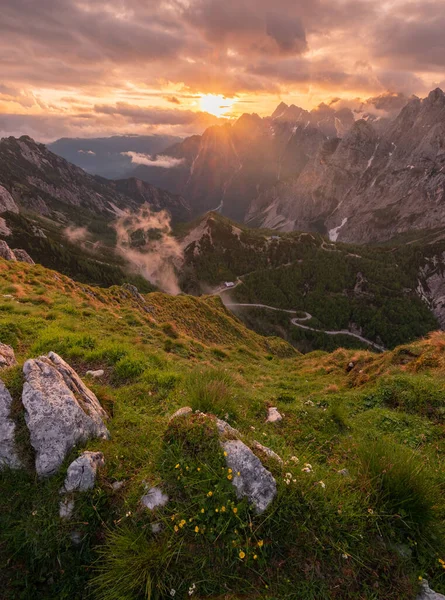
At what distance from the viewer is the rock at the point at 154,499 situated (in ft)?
18.4

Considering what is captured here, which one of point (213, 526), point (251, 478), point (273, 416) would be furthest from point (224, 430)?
point (273, 416)

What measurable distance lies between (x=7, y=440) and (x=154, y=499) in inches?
154

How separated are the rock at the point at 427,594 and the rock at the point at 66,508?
244 inches

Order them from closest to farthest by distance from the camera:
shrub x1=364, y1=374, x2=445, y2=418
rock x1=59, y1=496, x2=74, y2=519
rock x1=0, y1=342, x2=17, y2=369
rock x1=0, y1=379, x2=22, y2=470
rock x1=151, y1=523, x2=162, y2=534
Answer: rock x1=151, y1=523, x2=162, y2=534
rock x1=59, y1=496, x2=74, y2=519
rock x1=0, y1=379, x2=22, y2=470
rock x1=0, y1=342, x2=17, y2=369
shrub x1=364, y1=374, x2=445, y2=418

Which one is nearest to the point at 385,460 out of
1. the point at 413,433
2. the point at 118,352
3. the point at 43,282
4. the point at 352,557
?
the point at 352,557

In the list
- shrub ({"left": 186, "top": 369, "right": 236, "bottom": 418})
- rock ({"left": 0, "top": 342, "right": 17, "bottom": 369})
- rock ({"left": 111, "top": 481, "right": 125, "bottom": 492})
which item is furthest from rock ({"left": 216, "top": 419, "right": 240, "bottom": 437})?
rock ({"left": 0, "top": 342, "right": 17, "bottom": 369})

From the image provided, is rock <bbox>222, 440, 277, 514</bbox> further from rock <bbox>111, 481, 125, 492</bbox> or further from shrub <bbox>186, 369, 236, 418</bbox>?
rock <bbox>111, 481, 125, 492</bbox>

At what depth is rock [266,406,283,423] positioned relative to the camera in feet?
36.0

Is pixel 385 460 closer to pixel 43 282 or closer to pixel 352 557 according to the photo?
pixel 352 557

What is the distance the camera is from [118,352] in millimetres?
14375

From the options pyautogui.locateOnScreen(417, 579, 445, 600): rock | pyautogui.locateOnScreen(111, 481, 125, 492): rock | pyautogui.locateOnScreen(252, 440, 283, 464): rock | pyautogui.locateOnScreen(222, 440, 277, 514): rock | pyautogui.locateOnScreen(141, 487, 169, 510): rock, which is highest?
pyautogui.locateOnScreen(222, 440, 277, 514): rock

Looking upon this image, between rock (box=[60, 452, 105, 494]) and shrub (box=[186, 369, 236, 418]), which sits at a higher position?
shrub (box=[186, 369, 236, 418])

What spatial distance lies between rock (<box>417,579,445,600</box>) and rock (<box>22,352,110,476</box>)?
699 centimetres

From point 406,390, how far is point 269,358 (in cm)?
2435
